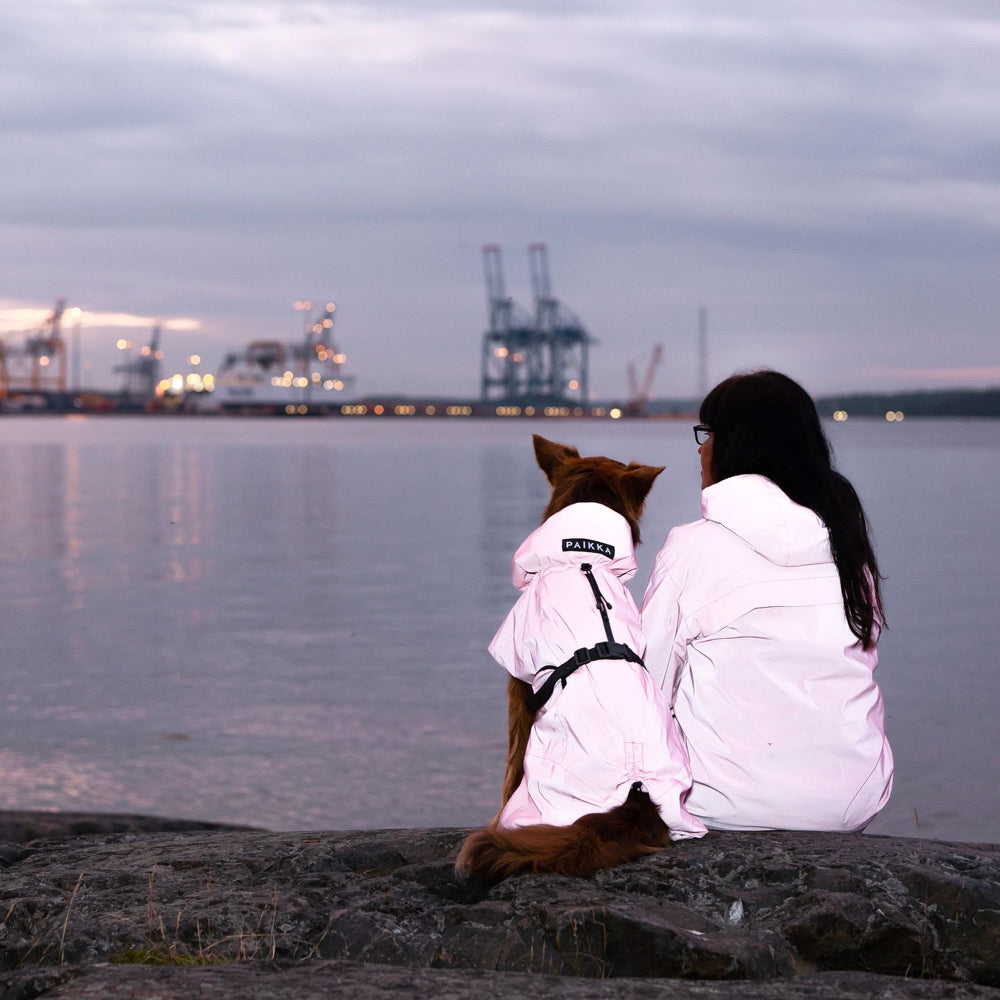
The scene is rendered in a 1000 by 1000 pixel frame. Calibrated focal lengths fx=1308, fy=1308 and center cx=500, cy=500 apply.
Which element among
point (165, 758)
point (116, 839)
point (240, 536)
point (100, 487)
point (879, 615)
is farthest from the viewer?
point (100, 487)

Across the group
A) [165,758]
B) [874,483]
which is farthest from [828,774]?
[874,483]

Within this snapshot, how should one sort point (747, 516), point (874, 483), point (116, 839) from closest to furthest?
point (747, 516)
point (116, 839)
point (874, 483)

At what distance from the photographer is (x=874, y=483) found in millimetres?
30781

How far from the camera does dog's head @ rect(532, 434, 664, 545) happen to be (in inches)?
90.0

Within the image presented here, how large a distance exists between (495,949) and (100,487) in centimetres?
2500

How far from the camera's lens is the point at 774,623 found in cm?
223

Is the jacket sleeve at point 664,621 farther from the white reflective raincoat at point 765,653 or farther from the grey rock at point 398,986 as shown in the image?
the grey rock at point 398,986

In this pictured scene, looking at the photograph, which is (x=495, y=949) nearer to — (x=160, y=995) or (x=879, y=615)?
(x=160, y=995)

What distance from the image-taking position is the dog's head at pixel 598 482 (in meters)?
2.29

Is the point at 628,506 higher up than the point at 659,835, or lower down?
higher up

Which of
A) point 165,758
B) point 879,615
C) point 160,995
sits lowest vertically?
point 165,758

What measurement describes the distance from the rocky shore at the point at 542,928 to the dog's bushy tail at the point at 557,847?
0.03 metres

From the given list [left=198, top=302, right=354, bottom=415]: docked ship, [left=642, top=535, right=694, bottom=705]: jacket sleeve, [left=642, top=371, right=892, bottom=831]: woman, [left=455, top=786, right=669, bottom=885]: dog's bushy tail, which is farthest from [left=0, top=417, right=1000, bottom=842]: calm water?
[left=198, top=302, right=354, bottom=415]: docked ship

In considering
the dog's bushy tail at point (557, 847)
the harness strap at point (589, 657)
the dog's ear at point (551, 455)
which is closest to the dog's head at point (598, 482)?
the dog's ear at point (551, 455)
